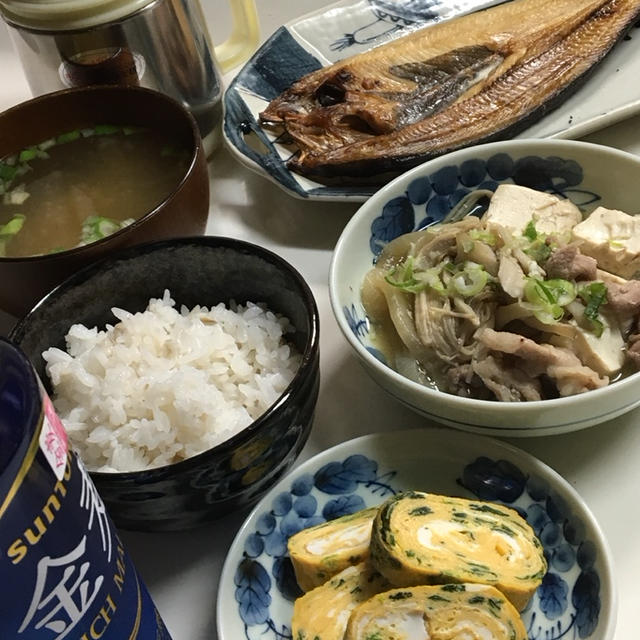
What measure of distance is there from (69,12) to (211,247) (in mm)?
489

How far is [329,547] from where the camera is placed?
852 millimetres

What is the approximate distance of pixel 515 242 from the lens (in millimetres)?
1115

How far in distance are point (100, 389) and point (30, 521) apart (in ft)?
1.41

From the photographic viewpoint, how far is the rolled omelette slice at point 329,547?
2.70 feet

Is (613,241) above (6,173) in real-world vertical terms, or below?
below

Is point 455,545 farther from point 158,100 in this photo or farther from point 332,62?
point 332,62

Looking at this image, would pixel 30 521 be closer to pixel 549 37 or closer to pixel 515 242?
pixel 515 242

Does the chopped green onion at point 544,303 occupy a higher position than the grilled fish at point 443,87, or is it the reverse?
the grilled fish at point 443,87

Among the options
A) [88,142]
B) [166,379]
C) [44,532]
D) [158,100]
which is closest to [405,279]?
[166,379]

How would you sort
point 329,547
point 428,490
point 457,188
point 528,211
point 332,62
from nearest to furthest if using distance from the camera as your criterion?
1. point 329,547
2. point 428,490
3. point 528,211
4. point 457,188
5. point 332,62

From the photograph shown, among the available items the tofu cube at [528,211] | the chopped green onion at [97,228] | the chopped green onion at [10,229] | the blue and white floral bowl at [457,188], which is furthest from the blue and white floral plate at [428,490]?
the chopped green onion at [10,229]

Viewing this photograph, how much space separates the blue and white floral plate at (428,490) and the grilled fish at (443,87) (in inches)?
23.0

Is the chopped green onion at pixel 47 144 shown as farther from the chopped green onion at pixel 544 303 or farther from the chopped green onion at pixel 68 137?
the chopped green onion at pixel 544 303

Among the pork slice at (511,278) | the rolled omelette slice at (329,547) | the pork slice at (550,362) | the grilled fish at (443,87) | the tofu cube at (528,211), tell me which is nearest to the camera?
the rolled omelette slice at (329,547)
